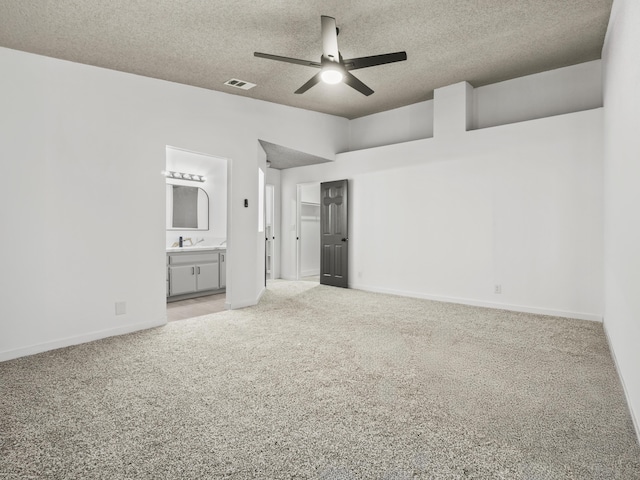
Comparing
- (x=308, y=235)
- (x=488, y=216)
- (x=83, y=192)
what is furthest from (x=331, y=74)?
(x=308, y=235)

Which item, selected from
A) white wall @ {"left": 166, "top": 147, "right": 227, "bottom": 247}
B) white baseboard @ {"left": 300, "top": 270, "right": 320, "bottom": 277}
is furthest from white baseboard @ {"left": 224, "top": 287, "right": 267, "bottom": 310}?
white baseboard @ {"left": 300, "top": 270, "right": 320, "bottom": 277}

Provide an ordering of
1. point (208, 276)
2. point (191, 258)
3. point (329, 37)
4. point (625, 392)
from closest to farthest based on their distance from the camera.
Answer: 1. point (625, 392)
2. point (329, 37)
3. point (191, 258)
4. point (208, 276)

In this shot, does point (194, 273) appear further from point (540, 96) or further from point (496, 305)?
point (540, 96)

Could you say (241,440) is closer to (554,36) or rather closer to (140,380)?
(140,380)

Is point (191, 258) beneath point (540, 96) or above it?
beneath

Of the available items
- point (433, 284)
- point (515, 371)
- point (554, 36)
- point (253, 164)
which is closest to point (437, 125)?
point (554, 36)

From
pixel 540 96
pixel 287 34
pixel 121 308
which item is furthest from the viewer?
pixel 540 96

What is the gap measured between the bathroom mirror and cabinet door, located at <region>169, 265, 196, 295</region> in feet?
3.69

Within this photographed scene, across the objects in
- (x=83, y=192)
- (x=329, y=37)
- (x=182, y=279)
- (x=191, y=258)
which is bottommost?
(x=182, y=279)

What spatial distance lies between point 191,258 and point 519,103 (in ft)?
17.4

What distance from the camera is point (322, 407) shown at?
2.16m

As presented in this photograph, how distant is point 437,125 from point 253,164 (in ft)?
9.06

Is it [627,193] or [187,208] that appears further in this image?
[187,208]

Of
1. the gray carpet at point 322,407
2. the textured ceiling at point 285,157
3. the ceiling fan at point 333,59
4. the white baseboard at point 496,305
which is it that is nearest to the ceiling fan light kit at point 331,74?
the ceiling fan at point 333,59
